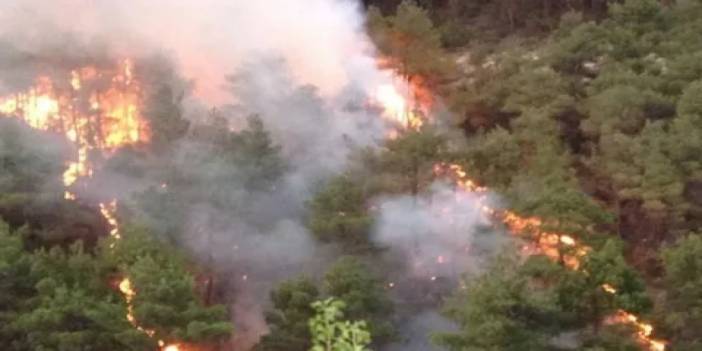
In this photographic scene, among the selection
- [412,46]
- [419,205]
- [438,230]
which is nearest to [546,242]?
[419,205]

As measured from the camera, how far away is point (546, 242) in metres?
18.5

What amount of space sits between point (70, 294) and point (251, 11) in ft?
43.1

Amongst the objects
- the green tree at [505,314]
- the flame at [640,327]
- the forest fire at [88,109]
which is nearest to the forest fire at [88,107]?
the forest fire at [88,109]

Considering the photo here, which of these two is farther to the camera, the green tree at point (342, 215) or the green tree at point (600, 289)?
→ the green tree at point (342, 215)

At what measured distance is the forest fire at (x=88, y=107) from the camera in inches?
1032

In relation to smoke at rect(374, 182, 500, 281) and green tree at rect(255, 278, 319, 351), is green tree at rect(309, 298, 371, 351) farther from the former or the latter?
smoke at rect(374, 182, 500, 281)

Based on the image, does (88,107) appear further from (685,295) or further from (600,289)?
(685,295)

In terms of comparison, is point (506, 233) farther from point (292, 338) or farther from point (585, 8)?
point (585, 8)

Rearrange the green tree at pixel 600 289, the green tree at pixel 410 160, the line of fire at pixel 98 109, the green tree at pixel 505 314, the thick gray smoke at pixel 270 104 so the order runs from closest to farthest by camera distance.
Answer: the green tree at pixel 505 314 → the green tree at pixel 600 289 → the green tree at pixel 410 160 → the thick gray smoke at pixel 270 104 → the line of fire at pixel 98 109

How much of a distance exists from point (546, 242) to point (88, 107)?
13.5m

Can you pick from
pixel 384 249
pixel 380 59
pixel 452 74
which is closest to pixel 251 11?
pixel 380 59

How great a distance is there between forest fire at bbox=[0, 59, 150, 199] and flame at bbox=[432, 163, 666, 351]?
8.06 metres

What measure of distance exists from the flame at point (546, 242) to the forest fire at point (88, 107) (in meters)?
8.06

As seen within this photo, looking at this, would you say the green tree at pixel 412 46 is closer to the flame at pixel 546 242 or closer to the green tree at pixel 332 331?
the flame at pixel 546 242
